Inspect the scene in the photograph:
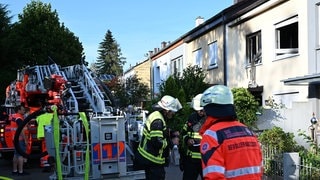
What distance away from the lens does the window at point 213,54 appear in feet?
70.4

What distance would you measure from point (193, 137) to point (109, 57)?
77284 mm

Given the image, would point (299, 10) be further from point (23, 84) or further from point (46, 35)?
point (46, 35)

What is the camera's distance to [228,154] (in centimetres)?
332

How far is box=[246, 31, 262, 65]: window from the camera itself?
17078 mm

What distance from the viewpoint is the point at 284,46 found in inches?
616

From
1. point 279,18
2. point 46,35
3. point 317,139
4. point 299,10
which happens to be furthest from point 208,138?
point 46,35

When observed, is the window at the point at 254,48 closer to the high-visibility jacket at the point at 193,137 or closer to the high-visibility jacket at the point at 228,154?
the high-visibility jacket at the point at 193,137

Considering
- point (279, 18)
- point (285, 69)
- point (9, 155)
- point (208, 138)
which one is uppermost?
point (279, 18)

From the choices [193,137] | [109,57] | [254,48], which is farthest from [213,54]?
[109,57]

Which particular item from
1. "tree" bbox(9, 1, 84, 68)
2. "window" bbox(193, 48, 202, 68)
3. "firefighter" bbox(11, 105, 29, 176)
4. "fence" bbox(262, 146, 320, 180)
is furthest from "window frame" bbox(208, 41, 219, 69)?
"tree" bbox(9, 1, 84, 68)

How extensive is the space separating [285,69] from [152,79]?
2280 cm

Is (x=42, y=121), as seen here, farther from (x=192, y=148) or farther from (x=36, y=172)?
(x=192, y=148)

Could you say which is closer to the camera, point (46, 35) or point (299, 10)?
point (299, 10)

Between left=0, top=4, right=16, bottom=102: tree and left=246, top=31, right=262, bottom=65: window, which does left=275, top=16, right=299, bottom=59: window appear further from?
left=0, top=4, right=16, bottom=102: tree
